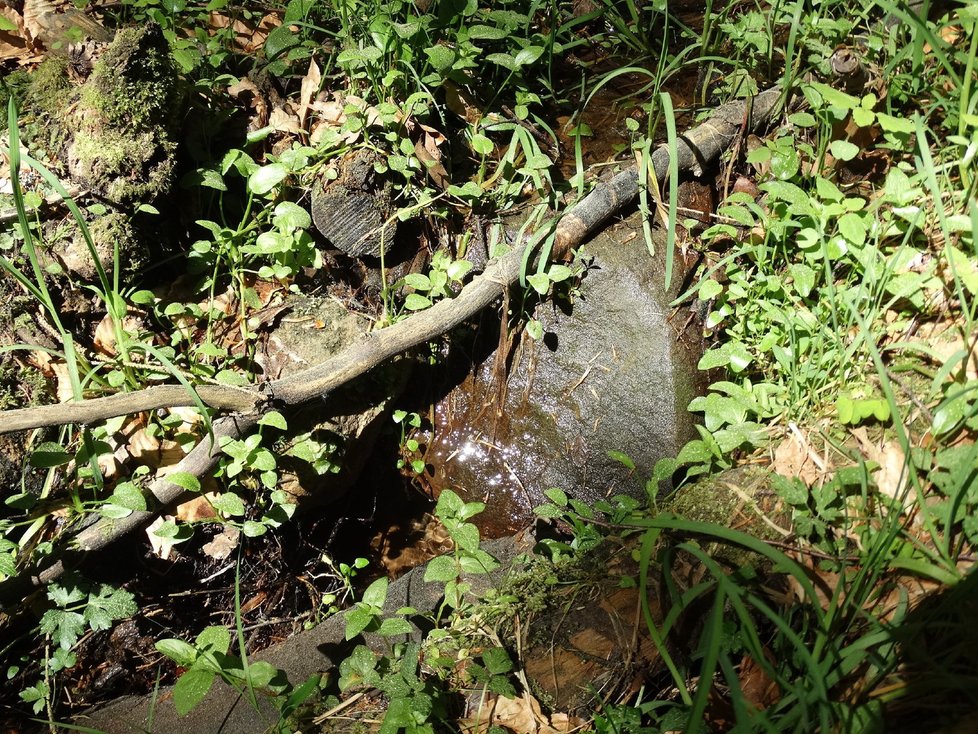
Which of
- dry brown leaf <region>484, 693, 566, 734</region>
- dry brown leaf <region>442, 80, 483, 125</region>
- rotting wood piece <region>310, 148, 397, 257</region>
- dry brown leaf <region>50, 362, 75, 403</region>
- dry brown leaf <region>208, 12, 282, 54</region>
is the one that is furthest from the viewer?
dry brown leaf <region>208, 12, 282, 54</region>

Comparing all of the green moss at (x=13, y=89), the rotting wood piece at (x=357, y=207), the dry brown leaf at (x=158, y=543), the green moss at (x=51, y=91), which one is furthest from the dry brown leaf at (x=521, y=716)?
the green moss at (x=13, y=89)

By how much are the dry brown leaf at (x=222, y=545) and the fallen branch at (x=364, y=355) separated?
1.37 feet

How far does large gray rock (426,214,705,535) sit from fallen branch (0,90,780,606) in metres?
0.17

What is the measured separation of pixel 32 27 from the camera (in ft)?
9.09

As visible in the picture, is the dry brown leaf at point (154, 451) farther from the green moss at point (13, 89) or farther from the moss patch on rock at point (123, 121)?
the green moss at point (13, 89)

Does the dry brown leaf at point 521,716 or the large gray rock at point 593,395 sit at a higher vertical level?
the large gray rock at point 593,395

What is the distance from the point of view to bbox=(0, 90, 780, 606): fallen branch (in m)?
2.06

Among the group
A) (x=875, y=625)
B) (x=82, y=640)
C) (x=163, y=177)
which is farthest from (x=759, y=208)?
(x=82, y=640)

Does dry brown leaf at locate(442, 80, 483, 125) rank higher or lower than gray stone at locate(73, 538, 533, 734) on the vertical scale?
higher

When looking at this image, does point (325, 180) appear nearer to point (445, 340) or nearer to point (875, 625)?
point (445, 340)

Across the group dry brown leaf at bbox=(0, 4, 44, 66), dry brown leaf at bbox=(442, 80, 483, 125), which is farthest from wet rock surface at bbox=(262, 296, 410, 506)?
dry brown leaf at bbox=(0, 4, 44, 66)

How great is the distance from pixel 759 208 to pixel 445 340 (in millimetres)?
1404

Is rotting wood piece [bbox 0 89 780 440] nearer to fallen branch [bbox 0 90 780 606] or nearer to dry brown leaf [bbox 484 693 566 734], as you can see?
fallen branch [bbox 0 90 780 606]

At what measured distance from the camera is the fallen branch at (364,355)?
2064 mm
